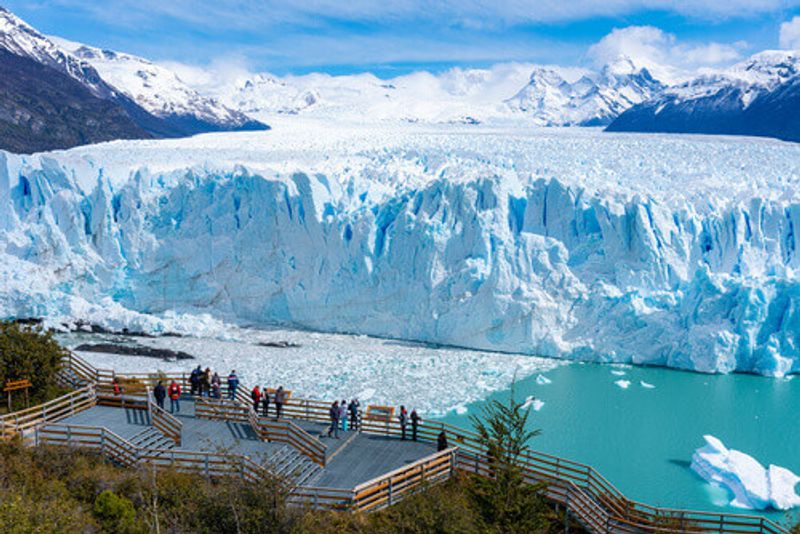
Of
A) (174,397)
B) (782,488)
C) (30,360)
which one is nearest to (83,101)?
(30,360)

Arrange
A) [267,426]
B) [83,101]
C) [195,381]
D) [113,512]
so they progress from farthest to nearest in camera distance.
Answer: [83,101]
[195,381]
[267,426]
[113,512]

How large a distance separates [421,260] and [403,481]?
32.4ft

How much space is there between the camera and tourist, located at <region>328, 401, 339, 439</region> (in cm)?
856

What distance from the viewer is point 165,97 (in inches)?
2749

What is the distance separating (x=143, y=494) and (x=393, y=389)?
6.62 m

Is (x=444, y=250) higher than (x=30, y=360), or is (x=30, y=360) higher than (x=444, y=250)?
(x=444, y=250)

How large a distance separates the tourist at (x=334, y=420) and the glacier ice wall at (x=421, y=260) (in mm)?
7766

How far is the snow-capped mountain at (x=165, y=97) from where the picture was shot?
65.5 meters

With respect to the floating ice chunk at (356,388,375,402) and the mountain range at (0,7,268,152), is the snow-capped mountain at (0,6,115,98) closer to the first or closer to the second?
the mountain range at (0,7,268,152)

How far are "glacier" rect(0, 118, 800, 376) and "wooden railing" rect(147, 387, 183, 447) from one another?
28.1ft

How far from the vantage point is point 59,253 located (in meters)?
18.5

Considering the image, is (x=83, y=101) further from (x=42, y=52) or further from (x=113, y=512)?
(x=113, y=512)

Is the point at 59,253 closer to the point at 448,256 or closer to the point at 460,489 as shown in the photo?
the point at 448,256

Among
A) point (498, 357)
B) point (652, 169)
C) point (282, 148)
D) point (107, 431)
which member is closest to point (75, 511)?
point (107, 431)
